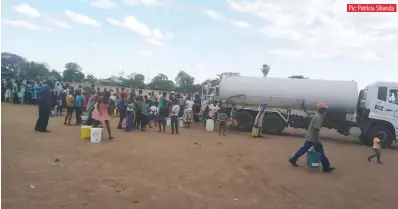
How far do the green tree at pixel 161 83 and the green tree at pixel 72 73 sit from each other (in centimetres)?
857

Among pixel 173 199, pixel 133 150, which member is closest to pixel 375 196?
pixel 173 199

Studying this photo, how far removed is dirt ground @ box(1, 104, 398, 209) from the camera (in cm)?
477

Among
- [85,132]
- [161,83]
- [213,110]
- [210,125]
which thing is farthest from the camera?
[161,83]

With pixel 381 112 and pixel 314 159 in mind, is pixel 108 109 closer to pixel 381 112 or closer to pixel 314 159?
pixel 314 159

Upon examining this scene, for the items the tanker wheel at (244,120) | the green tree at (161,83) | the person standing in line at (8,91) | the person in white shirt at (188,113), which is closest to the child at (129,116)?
the person in white shirt at (188,113)

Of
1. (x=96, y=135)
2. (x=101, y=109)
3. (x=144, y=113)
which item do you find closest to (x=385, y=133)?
(x=144, y=113)

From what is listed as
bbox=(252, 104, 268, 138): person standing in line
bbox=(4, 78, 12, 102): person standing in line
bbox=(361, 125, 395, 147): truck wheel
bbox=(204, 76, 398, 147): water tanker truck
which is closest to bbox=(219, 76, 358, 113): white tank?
bbox=(204, 76, 398, 147): water tanker truck

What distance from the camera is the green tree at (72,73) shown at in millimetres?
→ 41050

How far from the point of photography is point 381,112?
12.9 meters

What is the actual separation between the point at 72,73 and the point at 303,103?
35.4 m

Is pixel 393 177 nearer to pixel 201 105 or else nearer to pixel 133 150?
pixel 133 150

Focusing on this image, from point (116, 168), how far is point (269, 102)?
9601mm

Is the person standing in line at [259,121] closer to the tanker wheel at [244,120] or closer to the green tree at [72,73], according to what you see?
the tanker wheel at [244,120]

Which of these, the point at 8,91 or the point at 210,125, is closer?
the point at 210,125
